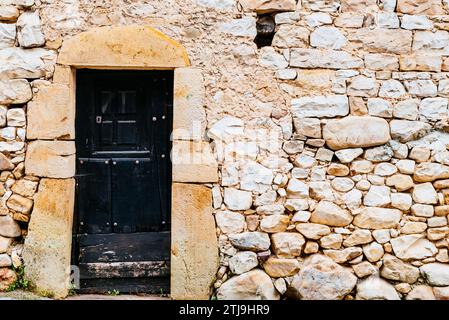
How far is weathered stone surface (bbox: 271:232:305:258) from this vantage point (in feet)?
10.2

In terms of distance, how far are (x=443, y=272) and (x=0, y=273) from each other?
320 centimetres

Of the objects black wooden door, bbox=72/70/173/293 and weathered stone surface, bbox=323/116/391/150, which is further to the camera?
black wooden door, bbox=72/70/173/293

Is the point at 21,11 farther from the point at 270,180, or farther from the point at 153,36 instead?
the point at 270,180

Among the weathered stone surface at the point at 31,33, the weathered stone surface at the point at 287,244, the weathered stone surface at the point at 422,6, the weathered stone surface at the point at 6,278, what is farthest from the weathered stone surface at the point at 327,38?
the weathered stone surface at the point at 6,278

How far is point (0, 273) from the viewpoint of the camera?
3.13 m

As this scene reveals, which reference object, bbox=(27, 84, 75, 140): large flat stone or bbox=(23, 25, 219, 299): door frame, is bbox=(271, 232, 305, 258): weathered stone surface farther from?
bbox=(27, 84, 75, 140): large flat stone

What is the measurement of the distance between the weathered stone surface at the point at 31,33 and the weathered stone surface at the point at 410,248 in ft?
9.68

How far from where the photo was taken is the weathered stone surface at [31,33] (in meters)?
3.11

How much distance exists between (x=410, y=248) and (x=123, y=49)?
99.7 inches

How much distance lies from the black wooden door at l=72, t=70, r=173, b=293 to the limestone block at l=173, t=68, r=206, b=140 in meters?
0.24

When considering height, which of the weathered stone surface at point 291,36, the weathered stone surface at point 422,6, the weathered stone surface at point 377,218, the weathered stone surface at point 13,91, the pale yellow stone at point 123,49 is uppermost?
the weathered stone surface at point 422,6

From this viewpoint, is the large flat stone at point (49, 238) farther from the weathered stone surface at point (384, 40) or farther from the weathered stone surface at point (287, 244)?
the weathered stone surface at point (384, 40)

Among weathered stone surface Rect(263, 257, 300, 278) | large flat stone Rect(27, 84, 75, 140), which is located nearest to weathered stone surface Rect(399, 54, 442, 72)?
weathered stone surface Rect(263, 257, 300, 278)

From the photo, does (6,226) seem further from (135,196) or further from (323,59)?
(323,59)
